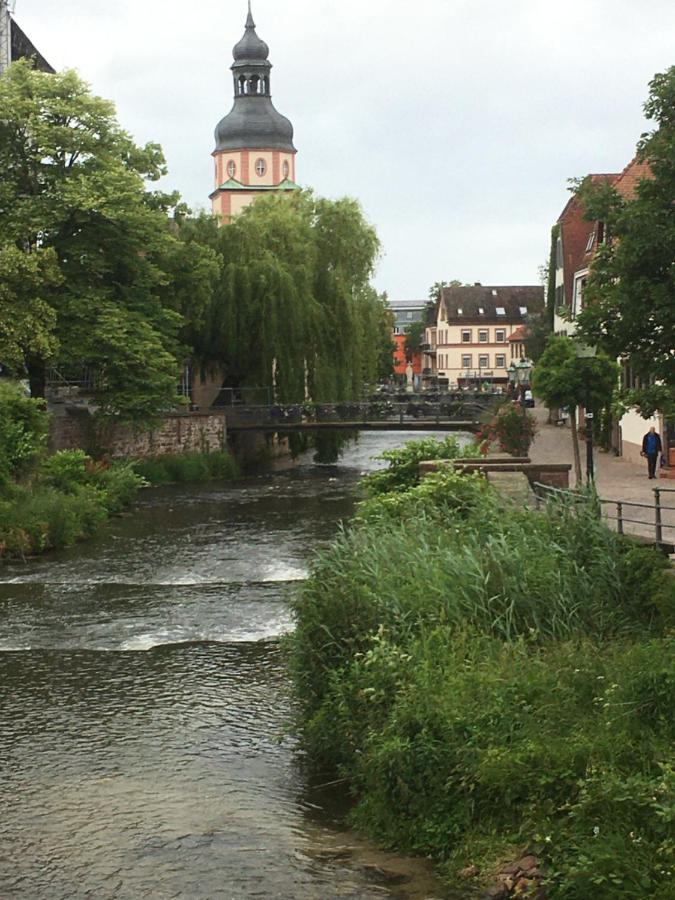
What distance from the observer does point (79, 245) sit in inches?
1465

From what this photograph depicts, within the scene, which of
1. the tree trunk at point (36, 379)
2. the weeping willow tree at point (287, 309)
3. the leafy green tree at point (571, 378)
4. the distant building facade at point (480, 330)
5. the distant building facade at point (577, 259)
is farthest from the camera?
the distant building facade at point (480, 330)

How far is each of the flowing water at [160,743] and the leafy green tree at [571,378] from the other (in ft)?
17.6

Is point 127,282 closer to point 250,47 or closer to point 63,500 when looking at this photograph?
point 63,500

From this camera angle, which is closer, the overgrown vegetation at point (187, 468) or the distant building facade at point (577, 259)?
the distant building facade at point (577, 259)

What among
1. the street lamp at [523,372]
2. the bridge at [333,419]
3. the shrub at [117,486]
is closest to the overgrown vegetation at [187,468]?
the bridge at [333,419]

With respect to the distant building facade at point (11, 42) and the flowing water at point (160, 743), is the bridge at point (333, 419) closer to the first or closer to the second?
the distant building facade at point (11, 42)

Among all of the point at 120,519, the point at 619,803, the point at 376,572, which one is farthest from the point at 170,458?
the point at 619,803

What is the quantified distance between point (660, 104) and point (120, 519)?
71.7 feet

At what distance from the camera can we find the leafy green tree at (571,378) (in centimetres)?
2338

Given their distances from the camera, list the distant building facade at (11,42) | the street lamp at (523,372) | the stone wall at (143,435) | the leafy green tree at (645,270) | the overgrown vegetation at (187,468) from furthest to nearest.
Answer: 1. the street lamp at (523,372)
2. the distant building facade at (11,42)
3. the overgrown vegetation at (187,468)
4. the stone wall at (143,435)
5. the leafy green tree at (645,270)

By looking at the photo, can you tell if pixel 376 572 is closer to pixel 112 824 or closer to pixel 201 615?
pixel 112 824

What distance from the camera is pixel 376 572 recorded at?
42.9ft

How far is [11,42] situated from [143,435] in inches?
748

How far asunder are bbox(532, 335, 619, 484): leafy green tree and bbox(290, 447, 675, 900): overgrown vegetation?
28.1ft
